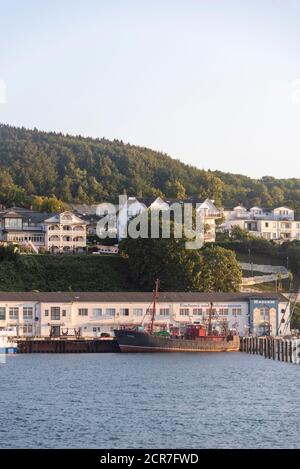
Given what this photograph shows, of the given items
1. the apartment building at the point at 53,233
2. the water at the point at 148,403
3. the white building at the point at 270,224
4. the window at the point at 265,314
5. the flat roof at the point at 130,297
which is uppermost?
the white building at the point at 270,224

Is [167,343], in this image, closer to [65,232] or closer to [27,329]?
[27,329]

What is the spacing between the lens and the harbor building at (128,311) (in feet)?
338

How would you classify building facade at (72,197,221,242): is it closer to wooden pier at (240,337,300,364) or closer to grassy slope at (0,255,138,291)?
grassy slope at (0,255,138,291)

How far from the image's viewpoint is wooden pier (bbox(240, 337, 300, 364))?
91.6 meters

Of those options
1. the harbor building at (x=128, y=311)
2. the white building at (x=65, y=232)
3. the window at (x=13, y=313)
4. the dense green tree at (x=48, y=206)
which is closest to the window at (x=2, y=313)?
the harbor building at (x=128, y=311)

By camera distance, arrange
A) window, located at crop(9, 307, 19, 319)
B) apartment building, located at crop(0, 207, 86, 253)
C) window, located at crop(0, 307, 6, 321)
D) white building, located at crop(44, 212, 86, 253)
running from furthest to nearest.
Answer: white building, located at crop(44, 212, 86, 253)
apartment building, located at crop(0, 207, 86, 253)
window, located at crop(9, 307, 19, 319)
window, located at crop(0, 307, 6, 321)

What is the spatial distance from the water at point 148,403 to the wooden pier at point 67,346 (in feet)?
29.9

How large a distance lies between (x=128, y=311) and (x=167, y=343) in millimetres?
7904

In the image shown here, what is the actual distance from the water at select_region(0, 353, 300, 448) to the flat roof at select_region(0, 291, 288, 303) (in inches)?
595

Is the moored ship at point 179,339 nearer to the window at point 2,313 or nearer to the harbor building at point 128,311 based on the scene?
the harbor building at point 128,311

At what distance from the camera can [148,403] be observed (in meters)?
61.8

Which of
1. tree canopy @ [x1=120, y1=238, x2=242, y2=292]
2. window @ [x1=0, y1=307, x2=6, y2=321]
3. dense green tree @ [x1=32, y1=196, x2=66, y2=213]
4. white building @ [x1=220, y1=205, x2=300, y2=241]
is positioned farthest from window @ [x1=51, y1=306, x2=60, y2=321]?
white building @ [x1=220, y1=205, x2=300, y2=241]

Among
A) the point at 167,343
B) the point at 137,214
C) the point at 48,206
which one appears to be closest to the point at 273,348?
the point at 167,343
